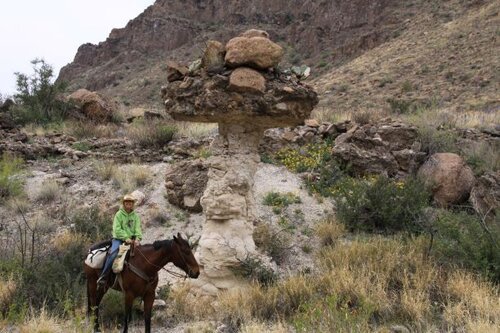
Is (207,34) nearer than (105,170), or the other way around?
(105,170)

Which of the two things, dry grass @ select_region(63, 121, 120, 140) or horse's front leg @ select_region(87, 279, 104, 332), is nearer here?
horse's front leg @ select_region(87, 279, 104, 332)

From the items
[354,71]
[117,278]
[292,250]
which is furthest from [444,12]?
[117,278]

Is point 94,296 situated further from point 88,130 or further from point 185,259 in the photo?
point 88,130

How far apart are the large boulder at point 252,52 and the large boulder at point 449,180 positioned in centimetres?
585

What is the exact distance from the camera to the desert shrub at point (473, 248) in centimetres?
642

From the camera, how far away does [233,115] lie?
708cm

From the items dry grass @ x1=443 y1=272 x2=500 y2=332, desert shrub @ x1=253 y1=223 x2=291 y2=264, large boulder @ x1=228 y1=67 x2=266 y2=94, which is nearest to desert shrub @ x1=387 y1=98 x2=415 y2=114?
desert shrub @ x1=253 y1=223 x2=291 y2=264

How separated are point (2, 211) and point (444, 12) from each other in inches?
1369

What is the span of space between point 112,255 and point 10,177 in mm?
7558

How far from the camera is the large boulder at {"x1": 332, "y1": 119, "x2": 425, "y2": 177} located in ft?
38.3

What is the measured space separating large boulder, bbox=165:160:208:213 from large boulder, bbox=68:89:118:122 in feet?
26.4

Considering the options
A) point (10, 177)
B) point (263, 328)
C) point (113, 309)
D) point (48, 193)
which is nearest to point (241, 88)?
point (263, 328)

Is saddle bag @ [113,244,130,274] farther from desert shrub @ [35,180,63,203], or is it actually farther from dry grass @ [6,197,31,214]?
desert shrub @ [35,180,63,203]

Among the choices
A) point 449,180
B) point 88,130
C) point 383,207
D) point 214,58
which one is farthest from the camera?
point 88,130
